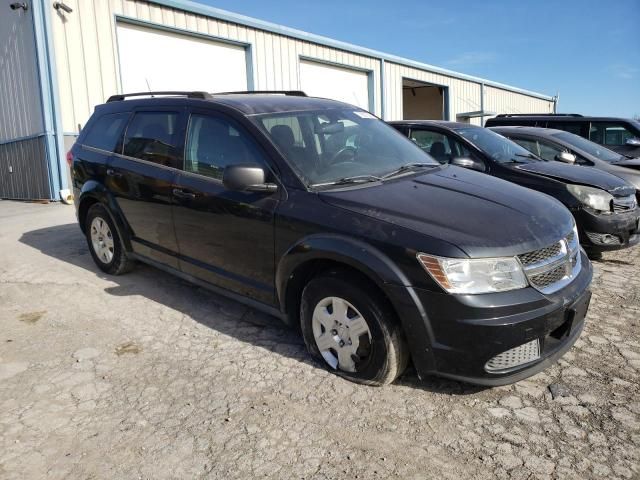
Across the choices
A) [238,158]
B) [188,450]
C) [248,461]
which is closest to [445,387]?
[248,461]

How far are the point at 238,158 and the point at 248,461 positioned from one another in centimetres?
204

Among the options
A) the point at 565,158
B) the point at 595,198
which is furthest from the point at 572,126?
the point at 595,198

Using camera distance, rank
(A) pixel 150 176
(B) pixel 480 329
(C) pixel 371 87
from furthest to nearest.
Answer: (C) pixel 371 87, (A) pixel 150 176, (B) pixel 480 329

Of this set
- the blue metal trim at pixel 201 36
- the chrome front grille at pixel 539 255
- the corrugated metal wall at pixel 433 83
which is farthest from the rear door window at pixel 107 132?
the corrugated metal wall at pixel 433 83

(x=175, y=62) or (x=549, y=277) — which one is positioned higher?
(x=175, y=62)

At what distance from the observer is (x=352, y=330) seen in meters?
3.07

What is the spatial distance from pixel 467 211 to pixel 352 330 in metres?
0.97

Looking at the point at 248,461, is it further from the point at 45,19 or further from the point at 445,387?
the point at 45,19

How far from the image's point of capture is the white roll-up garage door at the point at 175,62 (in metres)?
10.9

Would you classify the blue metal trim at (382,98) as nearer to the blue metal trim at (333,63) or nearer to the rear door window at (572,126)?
the blue metal trim at (333,63)

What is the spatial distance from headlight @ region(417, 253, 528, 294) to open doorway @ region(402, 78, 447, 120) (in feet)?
63.5

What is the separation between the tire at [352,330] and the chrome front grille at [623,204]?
3.80 metres

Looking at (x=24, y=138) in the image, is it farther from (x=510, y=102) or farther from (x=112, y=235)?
(x=510, y=102)

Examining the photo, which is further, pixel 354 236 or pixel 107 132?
pixel 107 132
